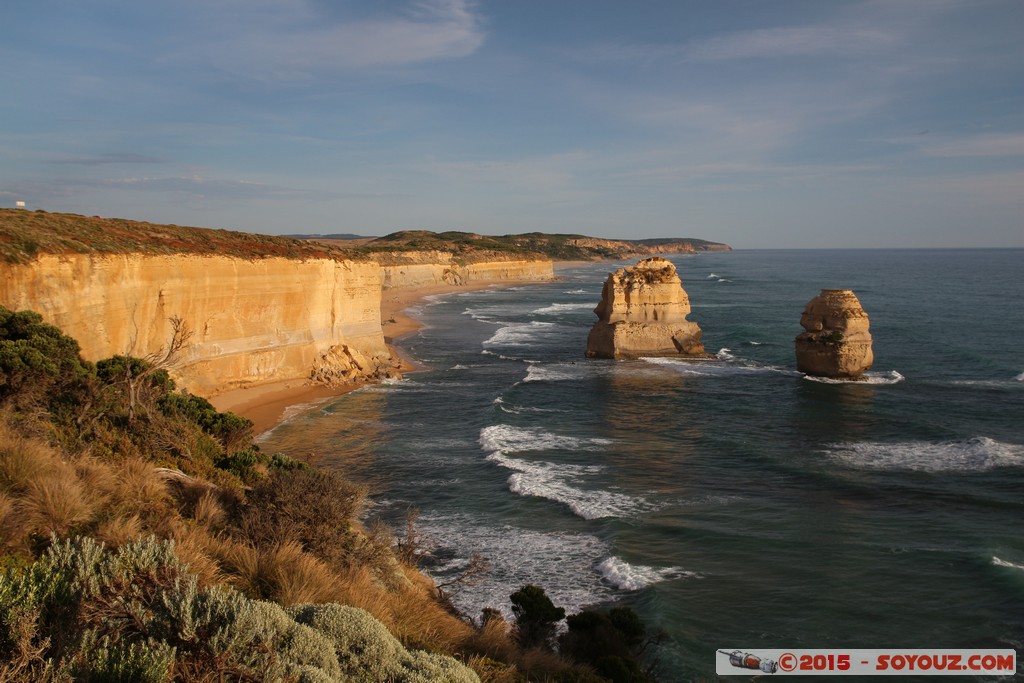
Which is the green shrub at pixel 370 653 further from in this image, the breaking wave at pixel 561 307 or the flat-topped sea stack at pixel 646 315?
the breaking wave at pixel 561 307

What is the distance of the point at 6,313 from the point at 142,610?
14.1m

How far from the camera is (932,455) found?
72.1ft

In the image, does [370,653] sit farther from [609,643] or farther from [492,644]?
[609,643]

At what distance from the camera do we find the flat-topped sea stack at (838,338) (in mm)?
33094

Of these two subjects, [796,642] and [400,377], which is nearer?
[796,642]

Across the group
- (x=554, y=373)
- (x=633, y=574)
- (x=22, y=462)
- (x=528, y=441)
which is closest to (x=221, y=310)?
(x=528, y=441)

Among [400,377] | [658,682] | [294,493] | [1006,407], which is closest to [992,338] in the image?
[1006,407]

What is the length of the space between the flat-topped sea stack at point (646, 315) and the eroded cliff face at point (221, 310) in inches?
499

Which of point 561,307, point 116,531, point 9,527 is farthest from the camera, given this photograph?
point 561,307

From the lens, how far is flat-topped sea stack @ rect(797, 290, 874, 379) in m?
33.1

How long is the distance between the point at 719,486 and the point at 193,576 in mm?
16153

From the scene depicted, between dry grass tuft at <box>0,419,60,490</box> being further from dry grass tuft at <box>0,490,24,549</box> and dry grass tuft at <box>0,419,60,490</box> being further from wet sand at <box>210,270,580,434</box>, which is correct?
wet sand at <box>210,270,580,434</box>

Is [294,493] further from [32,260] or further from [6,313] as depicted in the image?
[32,260]

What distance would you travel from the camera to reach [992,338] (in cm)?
4538
